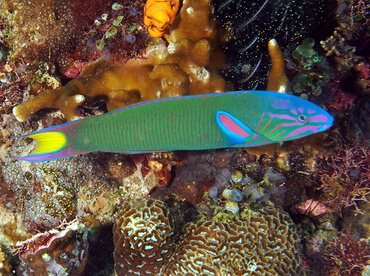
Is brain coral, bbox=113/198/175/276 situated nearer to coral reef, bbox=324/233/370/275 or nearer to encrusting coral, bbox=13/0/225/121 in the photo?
encrusting coral, bbox=13/0/225/121

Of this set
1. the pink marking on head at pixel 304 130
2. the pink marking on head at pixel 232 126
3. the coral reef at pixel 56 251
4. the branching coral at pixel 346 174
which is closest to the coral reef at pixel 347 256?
the branching coral at pixel 346 174

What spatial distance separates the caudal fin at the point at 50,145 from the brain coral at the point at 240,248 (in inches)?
94.3

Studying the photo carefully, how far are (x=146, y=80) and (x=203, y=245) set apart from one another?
255 cm

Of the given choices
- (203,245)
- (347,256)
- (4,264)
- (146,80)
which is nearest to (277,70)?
(146,80)

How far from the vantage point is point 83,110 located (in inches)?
171

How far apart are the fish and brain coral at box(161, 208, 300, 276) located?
1922 millimetres

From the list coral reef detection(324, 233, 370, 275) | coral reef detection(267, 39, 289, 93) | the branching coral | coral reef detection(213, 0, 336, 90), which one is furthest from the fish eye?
coral reef detection(324, 233, 370, 275)

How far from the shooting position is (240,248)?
13.3 feet

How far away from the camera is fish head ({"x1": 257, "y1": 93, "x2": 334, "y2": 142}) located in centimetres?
250

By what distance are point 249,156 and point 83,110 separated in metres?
2.80

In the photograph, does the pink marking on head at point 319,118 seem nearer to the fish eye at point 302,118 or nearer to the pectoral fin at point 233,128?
the fish eye at point 302,118

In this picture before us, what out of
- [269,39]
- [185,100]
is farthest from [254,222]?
[269,39]

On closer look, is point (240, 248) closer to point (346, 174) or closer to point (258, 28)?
point (346, 174)

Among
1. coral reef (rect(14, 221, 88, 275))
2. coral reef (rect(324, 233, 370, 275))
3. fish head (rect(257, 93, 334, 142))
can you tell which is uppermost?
fish head (rect(257, 93, 334, 142))
